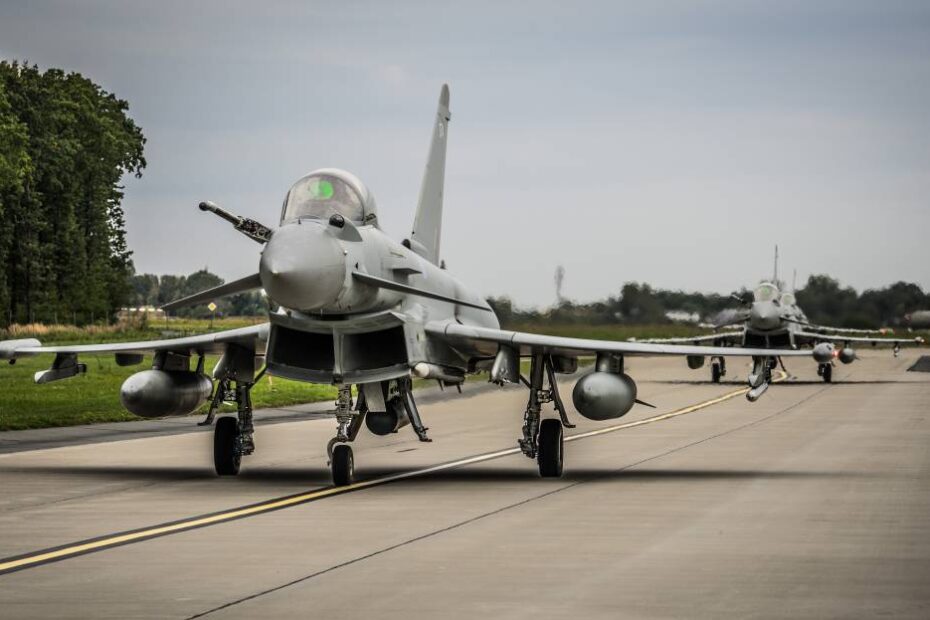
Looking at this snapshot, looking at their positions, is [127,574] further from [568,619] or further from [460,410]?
[460,410]

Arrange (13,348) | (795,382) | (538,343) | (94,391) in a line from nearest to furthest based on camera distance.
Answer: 1. (538,343)
2. (13,348)
3. (94,391)
4. (795,382)

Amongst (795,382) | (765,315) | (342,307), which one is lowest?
(795,382)

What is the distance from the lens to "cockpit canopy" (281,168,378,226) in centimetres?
1549

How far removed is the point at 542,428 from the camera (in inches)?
682

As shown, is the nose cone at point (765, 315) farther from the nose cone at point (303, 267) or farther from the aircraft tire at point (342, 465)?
the nose cone at point (303, 267)

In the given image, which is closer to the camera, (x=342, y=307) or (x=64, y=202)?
(x=342, y=307)

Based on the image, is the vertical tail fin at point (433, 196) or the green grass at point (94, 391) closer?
the vertical tail fin at point (433, 196)

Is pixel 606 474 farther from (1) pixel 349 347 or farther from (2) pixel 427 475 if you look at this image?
(1) pixel 349 347

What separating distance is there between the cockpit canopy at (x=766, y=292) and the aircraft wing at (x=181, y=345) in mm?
31386

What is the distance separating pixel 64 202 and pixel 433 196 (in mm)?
59993

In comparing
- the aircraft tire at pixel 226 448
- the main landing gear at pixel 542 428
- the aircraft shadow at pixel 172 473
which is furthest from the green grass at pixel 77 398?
the main landing gear at pixel 542 428

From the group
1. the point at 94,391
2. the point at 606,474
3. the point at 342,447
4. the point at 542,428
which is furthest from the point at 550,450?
the point at 94,391

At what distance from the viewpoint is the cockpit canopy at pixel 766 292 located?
4706 centimetres

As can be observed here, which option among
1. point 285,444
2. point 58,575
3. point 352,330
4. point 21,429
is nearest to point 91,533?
point 58,575
